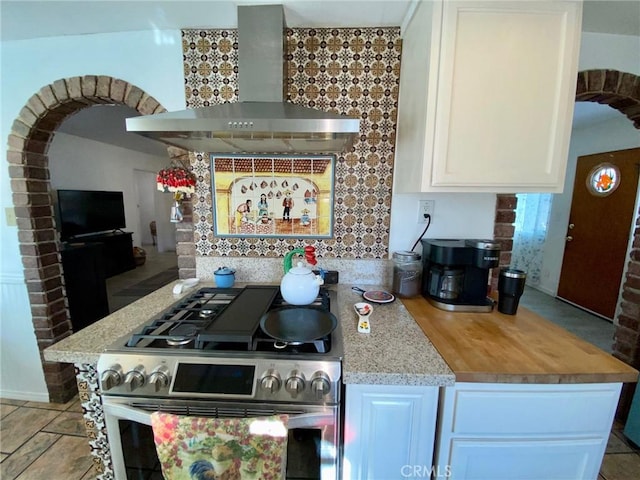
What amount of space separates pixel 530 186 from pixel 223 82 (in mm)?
1634

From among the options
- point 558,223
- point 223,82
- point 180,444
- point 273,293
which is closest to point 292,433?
point 180,444

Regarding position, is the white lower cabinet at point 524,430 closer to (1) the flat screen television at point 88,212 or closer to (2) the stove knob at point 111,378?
(2) the stove knob at point 111,378

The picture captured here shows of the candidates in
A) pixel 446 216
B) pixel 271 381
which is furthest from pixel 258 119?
pixel 446 216

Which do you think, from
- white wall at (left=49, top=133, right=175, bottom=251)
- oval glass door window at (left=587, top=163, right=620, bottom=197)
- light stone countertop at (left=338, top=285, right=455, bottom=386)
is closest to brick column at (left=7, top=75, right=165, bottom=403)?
light stone countertop at (left=338, top=285, right=455, bottom=386)

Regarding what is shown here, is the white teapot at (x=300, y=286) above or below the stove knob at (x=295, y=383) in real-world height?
above

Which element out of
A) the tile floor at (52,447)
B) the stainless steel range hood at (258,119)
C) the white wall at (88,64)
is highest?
the white wall at (88,64)

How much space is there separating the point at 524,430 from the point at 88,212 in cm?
559

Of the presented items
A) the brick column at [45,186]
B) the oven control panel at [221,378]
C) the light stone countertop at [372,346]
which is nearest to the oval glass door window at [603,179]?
the light stone countertop at [372,346]

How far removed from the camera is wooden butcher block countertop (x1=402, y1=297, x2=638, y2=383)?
85 cm

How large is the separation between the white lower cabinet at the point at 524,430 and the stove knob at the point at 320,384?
0.40 metres

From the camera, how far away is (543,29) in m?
1.05

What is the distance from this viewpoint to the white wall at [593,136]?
4.60ft

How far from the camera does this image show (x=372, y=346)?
3.22 ft

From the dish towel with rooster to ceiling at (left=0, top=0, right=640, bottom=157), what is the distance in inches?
66.7
